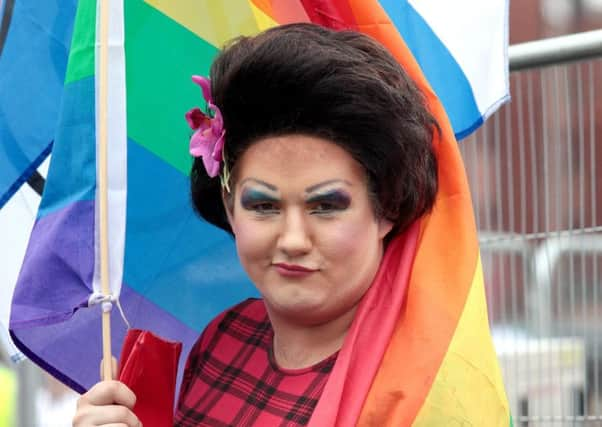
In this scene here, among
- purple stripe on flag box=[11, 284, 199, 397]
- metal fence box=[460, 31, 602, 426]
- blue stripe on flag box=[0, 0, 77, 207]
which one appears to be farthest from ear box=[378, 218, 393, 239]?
metal fence box=[460, 31, 602, 426]

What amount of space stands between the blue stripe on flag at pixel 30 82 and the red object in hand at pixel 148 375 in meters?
0.60

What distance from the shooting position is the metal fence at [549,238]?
3.43 meters

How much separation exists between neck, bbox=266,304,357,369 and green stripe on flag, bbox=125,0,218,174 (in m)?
0.65

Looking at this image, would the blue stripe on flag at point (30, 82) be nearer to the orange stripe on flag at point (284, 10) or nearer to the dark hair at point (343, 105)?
the orange stripe on flag at point (284, 10)

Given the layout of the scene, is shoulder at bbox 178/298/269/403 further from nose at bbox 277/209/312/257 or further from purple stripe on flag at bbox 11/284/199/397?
nose at bbox 277/209/312/257

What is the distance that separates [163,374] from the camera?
102 inches

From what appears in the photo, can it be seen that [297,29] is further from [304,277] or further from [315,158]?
[304,277]

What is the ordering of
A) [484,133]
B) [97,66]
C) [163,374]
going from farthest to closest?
[484,133] → [163,374] → [97,66]

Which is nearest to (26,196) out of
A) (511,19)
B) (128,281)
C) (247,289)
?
(128,281)

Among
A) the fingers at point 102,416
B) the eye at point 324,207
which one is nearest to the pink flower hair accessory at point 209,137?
the eye at point 324,207

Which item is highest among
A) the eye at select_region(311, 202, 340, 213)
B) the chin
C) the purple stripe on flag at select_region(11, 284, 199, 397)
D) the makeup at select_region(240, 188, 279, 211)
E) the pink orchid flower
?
the pink orchid flower

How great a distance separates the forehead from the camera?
7.32 ft

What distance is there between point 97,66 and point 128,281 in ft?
2.16

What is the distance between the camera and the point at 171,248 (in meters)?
2.91
